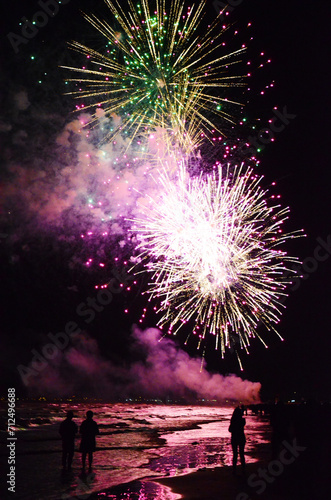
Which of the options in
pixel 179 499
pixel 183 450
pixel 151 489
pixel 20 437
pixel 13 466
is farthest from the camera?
pixel 20 437

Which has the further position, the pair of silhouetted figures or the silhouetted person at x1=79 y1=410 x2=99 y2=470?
the silhouetted person at x1=79 y1=410 x2=99 y2=470

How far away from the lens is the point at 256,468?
10.5 m

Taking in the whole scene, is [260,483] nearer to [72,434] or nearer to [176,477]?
[176,477]

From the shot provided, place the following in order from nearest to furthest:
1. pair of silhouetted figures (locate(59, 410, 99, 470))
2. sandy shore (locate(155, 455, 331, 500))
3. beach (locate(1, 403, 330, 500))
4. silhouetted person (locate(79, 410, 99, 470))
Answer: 1. sandy shore (locate(155, 455, 331, 500))
2. beach (locate(1, 403, 330, 500))
3. pair of silhouetted figures (locate(59, 410, 99, 470))
4. silhouetted person (locate(79, 410, 99, 470))

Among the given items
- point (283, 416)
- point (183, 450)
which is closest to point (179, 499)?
point (283, 416)

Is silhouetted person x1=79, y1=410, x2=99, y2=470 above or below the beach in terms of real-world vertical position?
above

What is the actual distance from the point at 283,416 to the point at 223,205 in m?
7.17

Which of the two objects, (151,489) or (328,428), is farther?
(328,428)

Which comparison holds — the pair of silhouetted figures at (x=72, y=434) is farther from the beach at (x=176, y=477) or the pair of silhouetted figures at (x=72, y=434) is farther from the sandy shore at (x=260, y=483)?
the sandy shore at (x=260, y=483)

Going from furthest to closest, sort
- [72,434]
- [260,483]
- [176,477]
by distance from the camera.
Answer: [72,434], [176,477], [260,483]

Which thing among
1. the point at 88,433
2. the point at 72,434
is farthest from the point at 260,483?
the point at 72,434

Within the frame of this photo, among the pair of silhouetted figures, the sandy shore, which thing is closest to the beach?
the sandy shore

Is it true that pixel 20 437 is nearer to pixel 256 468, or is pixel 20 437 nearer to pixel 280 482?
pixel 256 468

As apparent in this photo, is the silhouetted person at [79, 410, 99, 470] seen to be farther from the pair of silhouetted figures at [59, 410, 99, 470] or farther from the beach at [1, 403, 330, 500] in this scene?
the beach at [1, 403, 330, 500]
